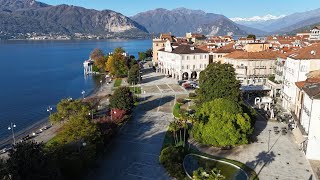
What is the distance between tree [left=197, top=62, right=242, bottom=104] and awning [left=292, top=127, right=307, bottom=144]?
9594 millimetres

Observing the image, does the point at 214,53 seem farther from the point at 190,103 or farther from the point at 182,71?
the point at 190,103

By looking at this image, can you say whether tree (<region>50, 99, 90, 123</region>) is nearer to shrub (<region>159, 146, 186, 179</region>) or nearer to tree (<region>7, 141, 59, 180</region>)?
shrub (<region>159, 146, 186, 179</region>)

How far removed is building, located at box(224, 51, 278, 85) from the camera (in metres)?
72.9

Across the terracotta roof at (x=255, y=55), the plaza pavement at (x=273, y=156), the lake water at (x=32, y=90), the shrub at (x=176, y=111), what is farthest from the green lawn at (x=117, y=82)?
the plaza pavement at (x=273, y=156)

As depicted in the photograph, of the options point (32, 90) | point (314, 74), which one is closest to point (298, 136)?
point (314, 74)

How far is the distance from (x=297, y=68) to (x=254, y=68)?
23772 millimetres

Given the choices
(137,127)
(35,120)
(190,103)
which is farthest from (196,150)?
(35,120)

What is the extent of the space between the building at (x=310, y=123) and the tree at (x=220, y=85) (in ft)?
36.3

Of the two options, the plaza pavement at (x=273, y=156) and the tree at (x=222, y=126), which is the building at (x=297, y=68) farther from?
the tree at (x=222, y=126)

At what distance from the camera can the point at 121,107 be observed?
5112 cm

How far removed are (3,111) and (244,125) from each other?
49.1 meters

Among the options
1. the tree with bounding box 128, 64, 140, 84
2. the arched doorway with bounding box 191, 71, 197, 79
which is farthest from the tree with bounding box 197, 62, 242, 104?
the arched doorway with bounding box 191, 71, 197, 79

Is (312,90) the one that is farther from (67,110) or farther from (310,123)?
(67,110)

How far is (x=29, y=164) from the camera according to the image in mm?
24266
